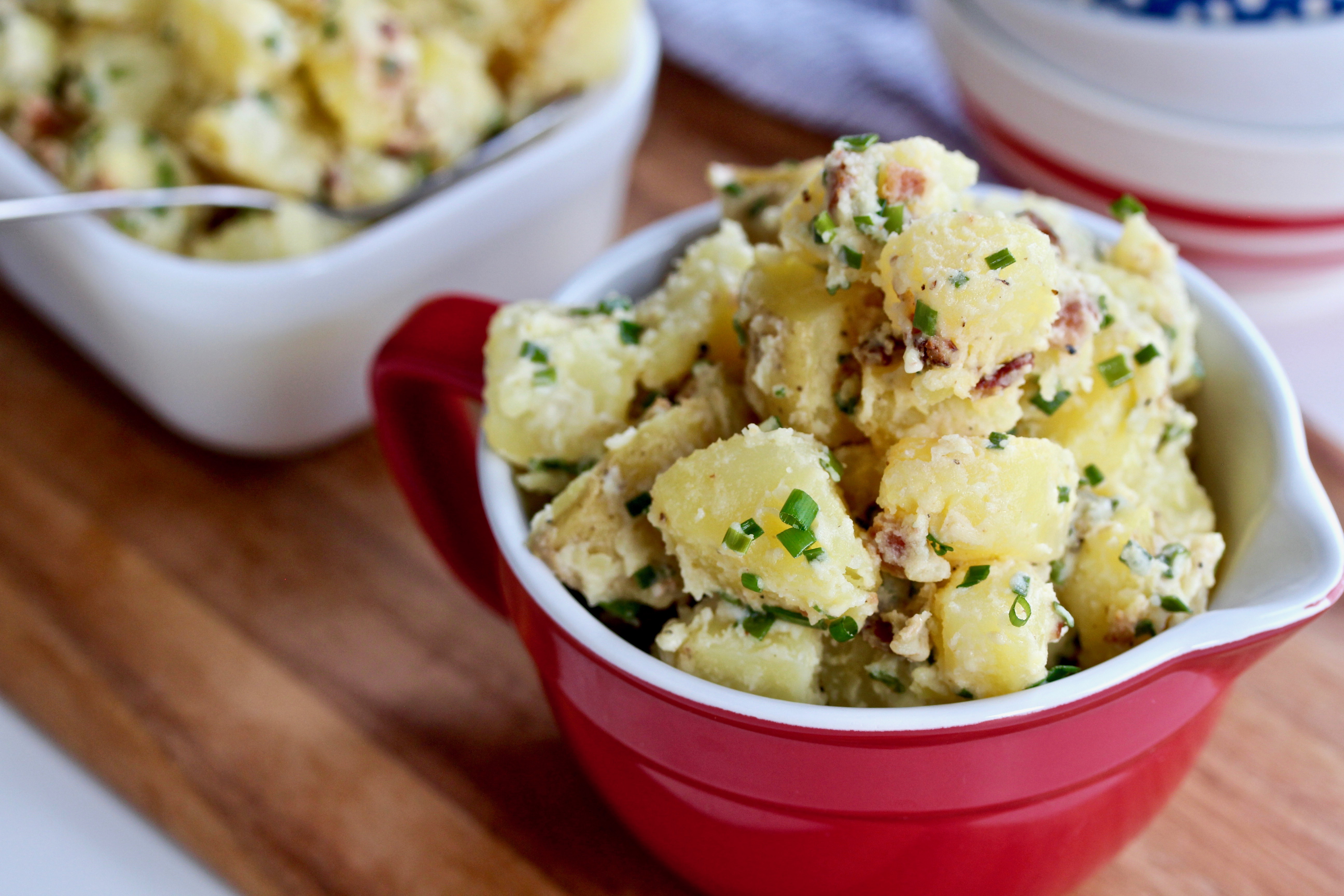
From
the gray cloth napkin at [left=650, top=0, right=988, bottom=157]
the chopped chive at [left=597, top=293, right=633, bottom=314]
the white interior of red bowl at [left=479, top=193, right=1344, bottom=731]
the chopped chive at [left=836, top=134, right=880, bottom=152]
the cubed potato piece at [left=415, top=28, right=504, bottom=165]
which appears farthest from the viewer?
the gray cloth napkin at [left=650, top=0, right=988, bottom=157]

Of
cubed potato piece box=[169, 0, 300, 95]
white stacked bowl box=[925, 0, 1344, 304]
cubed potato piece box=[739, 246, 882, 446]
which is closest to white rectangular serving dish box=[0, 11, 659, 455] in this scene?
cubed potato piece box=[169, 0, 300, 95]

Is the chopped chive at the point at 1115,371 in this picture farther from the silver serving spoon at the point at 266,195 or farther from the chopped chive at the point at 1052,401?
the silver serving spoon at the point at 266,195

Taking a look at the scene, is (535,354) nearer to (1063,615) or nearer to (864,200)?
(864,200)

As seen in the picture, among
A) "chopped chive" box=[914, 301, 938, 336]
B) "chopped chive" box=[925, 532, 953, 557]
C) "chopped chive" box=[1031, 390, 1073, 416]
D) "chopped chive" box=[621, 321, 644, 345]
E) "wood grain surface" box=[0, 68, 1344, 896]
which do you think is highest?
"chopped chive" box=[914, 301, 938, 336]

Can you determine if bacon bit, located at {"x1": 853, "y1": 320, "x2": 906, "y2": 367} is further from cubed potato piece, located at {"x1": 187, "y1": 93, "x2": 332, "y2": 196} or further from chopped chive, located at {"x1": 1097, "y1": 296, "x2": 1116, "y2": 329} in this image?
cubed potato piece, located at {"x1": 187, "y1": 93, "x2": 332, "y2": 196}

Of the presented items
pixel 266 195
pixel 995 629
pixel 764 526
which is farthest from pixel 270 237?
pixel 995 629

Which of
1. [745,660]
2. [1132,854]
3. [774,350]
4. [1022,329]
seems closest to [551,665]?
[745,660]
